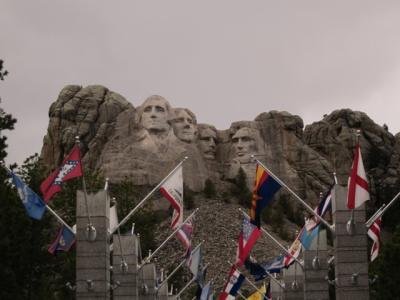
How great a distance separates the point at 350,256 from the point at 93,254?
751 centimetres

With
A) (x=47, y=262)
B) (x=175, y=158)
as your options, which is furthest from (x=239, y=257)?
(x=175, y=158)

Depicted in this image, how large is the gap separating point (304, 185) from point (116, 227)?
74471 mm

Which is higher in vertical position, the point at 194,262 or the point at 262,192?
the point at 194,262

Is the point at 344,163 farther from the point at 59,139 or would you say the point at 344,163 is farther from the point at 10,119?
the point at 10,119

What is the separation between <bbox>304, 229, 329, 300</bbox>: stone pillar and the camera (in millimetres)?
53188

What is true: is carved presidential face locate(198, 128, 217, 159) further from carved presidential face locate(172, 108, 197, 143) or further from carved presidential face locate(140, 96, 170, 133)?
carved presidential face locate(140, 96, 170, 133)

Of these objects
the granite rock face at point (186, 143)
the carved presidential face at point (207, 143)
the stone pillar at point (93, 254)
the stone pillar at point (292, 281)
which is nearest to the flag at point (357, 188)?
the stone pillar at point (93, 254)

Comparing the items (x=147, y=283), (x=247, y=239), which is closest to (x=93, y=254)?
(x=247, y=239)

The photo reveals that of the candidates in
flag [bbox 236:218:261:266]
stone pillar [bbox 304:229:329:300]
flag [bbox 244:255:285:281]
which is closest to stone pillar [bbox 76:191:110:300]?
flag [bbox 236:218:261:266]

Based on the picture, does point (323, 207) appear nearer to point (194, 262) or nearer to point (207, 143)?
point (194, 262)

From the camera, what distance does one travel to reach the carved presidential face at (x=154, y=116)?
114 metres

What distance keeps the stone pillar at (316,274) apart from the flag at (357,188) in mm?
9911

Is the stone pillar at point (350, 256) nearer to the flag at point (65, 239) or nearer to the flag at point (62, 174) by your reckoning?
the flag at point (62, 174)

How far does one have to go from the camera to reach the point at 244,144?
391ft
